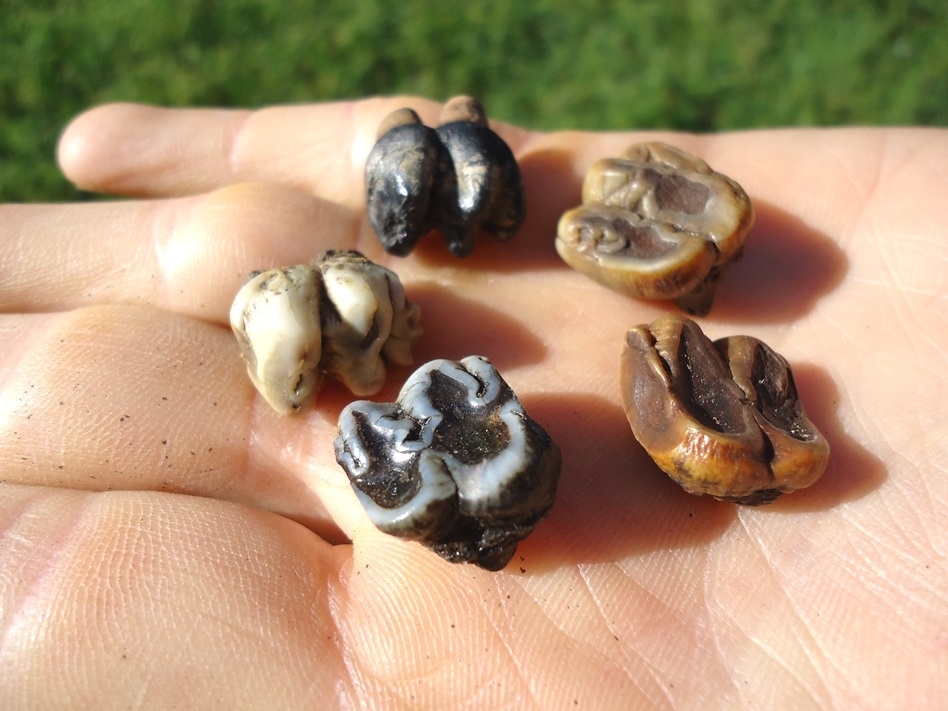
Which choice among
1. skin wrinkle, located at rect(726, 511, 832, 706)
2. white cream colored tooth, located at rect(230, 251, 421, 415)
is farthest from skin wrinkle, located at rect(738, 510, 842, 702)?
white cream colored tooth, located at rect(230, 251, 421, 415)

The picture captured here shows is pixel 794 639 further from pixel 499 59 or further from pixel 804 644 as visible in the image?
pixel 499 59

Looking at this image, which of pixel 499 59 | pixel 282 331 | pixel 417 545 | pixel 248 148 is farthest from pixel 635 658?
pixel 499 59

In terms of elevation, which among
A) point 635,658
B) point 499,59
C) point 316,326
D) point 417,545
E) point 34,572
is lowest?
point 635,658

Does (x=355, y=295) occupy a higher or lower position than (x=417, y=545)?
higher

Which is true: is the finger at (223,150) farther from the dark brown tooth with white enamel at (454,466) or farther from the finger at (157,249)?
the dark brown tooth with white enamel at (454,466)

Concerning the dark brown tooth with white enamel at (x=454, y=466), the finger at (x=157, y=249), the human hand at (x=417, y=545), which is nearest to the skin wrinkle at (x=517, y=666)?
the human hand at (x=417, y=545)
